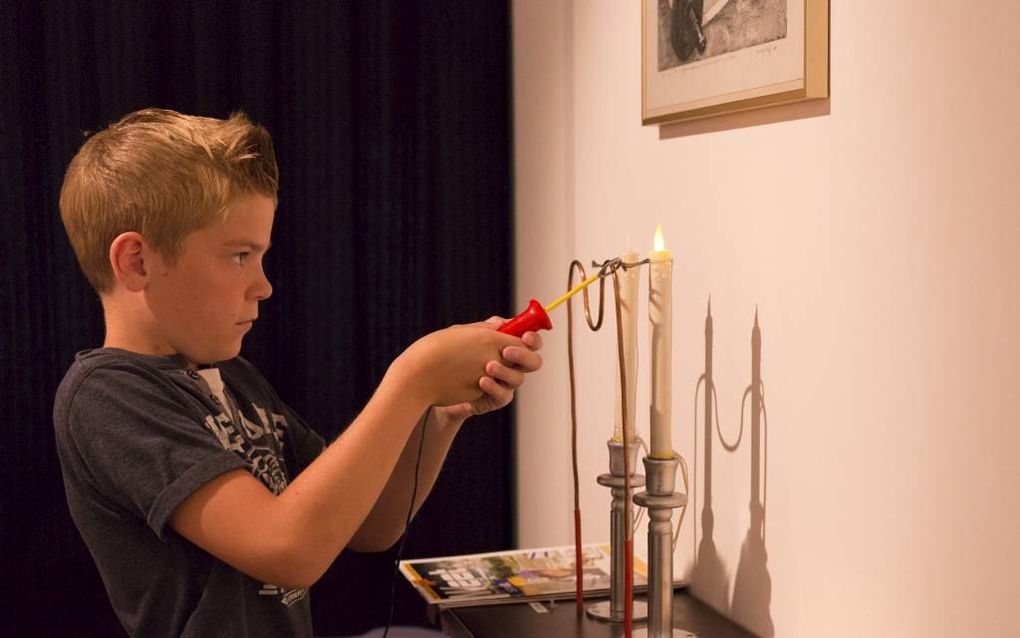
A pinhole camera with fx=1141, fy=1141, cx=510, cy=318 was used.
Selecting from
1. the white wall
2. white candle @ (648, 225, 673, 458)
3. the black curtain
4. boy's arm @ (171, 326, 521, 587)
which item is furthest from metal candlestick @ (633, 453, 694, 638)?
the black curtain

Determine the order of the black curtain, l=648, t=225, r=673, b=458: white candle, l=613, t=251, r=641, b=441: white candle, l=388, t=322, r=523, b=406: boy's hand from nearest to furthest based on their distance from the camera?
l=388, t=322, r=523, b=406: boy's hand → l=648, t=225, r=673, b=458: white candle → l=613, t=251, r=641, b=441: white candle → the black curtain

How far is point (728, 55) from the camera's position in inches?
49.4

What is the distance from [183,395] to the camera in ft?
3.48

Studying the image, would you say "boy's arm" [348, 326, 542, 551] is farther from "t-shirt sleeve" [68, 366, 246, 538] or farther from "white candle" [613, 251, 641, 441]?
"t-shirt sleeve" [68, 366, 246, 538]

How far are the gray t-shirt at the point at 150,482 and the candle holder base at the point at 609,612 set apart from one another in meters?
0.38

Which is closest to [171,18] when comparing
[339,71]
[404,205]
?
[339,71]

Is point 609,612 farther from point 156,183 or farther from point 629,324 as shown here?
point 156,183

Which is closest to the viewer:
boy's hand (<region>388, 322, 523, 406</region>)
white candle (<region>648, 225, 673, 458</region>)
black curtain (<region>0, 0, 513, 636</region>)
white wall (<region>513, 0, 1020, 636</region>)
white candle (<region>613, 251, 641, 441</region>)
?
white wall (<region>513, 0, 1020, 636</region>)

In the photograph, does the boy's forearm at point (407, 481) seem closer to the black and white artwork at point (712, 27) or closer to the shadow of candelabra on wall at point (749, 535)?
the shadow of candelabra on wall at point (749, 535)

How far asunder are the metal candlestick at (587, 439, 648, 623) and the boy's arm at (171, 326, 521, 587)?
355mm

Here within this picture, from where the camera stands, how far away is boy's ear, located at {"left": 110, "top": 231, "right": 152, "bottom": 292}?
1055 mm

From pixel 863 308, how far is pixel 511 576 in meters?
0.60

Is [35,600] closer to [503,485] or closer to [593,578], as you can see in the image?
[503,485]

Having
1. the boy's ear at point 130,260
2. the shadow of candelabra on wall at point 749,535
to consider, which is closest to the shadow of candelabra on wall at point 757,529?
the shadow of candelabra on wall at point 749,535
